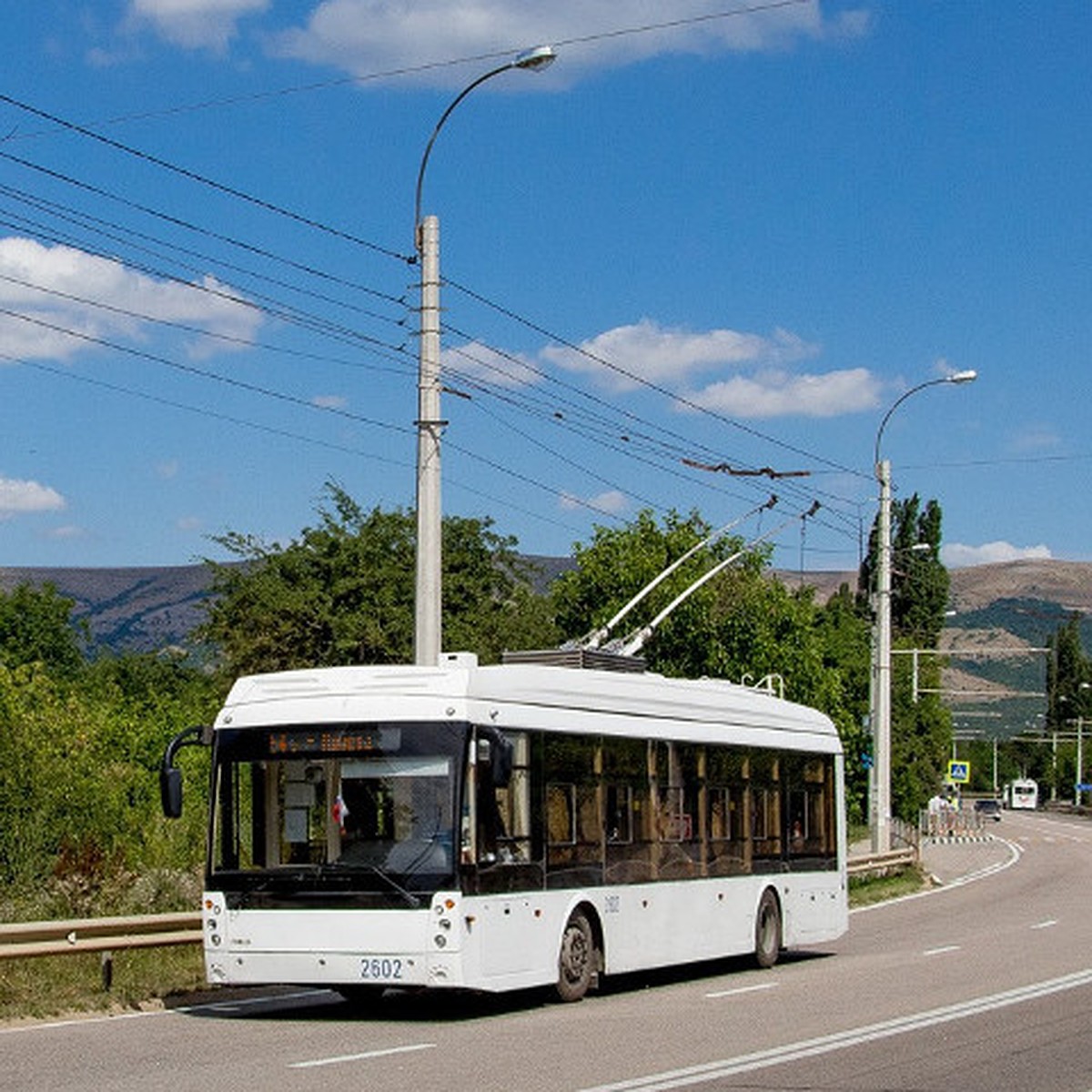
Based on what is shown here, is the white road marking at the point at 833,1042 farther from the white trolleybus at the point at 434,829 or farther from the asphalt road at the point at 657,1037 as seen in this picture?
the white trolleybus at the point at 434,829

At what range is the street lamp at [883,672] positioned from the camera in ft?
141

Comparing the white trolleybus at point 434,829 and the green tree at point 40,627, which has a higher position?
the green tree at point 40,627

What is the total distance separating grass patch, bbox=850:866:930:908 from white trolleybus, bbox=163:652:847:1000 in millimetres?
18852

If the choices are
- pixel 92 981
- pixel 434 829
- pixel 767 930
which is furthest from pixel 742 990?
pixel 92 981

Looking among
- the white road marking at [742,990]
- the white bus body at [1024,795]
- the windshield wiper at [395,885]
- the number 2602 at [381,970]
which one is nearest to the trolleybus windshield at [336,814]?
the windshield wiper at [395,885]

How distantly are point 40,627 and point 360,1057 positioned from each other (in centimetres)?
10651

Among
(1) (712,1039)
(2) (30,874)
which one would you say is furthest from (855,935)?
(1) (712,1039)

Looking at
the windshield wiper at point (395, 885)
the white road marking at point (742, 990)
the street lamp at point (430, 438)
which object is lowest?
the white road marking at point (742, 990)

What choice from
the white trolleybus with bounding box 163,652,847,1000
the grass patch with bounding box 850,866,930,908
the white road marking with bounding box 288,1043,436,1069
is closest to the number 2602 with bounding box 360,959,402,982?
the white trolleybus with bounding box 163,652,847,1000

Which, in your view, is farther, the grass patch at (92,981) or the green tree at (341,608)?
the green tree at (341,608)

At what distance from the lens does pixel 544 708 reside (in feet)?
58.9

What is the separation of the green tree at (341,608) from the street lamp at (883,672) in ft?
64.2

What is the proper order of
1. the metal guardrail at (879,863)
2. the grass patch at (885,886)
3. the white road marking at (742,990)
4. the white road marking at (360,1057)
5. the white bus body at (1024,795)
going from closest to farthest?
1. the white road marking at (360,1057)
2. the white road marking at (742,990)
3. the grass patch at (885,886)
4. the metal guardrail at (879,863)
5. the white bus body at (1024,795)

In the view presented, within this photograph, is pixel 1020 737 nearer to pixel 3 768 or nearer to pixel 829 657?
pixel 829 657
